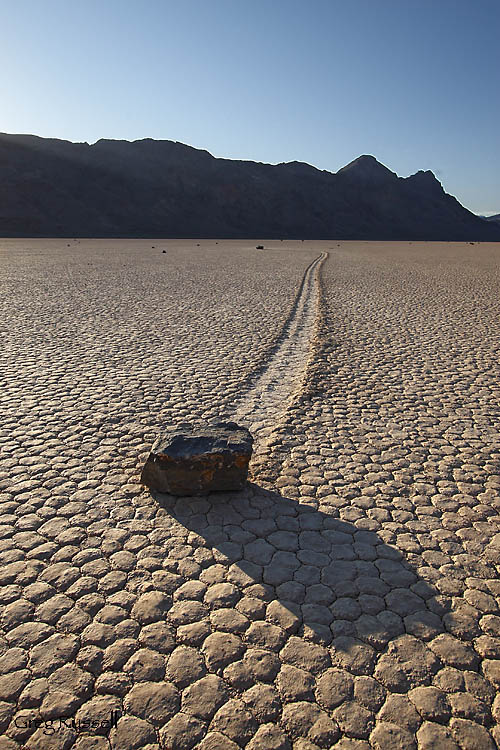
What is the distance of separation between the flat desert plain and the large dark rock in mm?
120

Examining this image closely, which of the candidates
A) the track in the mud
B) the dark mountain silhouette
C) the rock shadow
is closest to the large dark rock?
the rock shadow

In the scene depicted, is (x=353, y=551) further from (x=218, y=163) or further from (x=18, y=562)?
(x=218, y=163)

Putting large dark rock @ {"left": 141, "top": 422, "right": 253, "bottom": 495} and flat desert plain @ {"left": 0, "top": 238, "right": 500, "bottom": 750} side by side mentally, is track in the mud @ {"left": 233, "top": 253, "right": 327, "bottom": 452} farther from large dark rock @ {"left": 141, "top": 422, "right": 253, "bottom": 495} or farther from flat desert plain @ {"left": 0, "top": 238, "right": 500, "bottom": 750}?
large dark rock @ {"left": 141, "top": 422, "right": 253, "bottom": 495}

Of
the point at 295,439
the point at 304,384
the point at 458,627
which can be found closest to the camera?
the point at 458,627

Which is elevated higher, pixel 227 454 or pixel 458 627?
pixel 227 454

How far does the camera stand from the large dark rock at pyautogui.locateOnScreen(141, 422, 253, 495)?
3.64 meters

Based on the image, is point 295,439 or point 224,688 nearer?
point 224,688

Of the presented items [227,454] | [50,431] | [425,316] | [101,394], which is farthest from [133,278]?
[227,454]

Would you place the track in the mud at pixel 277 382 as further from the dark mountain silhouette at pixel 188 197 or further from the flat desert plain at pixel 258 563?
the dark mountain silhouette at pixel 188 197

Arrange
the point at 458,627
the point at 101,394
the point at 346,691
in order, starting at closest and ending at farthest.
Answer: the point at 346,691 < the point at 458,627 < the point at 101,394

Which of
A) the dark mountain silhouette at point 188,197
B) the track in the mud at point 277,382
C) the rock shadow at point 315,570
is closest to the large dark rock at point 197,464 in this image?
the rock shadow at point 315,570

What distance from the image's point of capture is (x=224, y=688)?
2.24 metres

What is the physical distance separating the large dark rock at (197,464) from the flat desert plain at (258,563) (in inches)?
4.7

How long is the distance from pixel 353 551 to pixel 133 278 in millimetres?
15342
